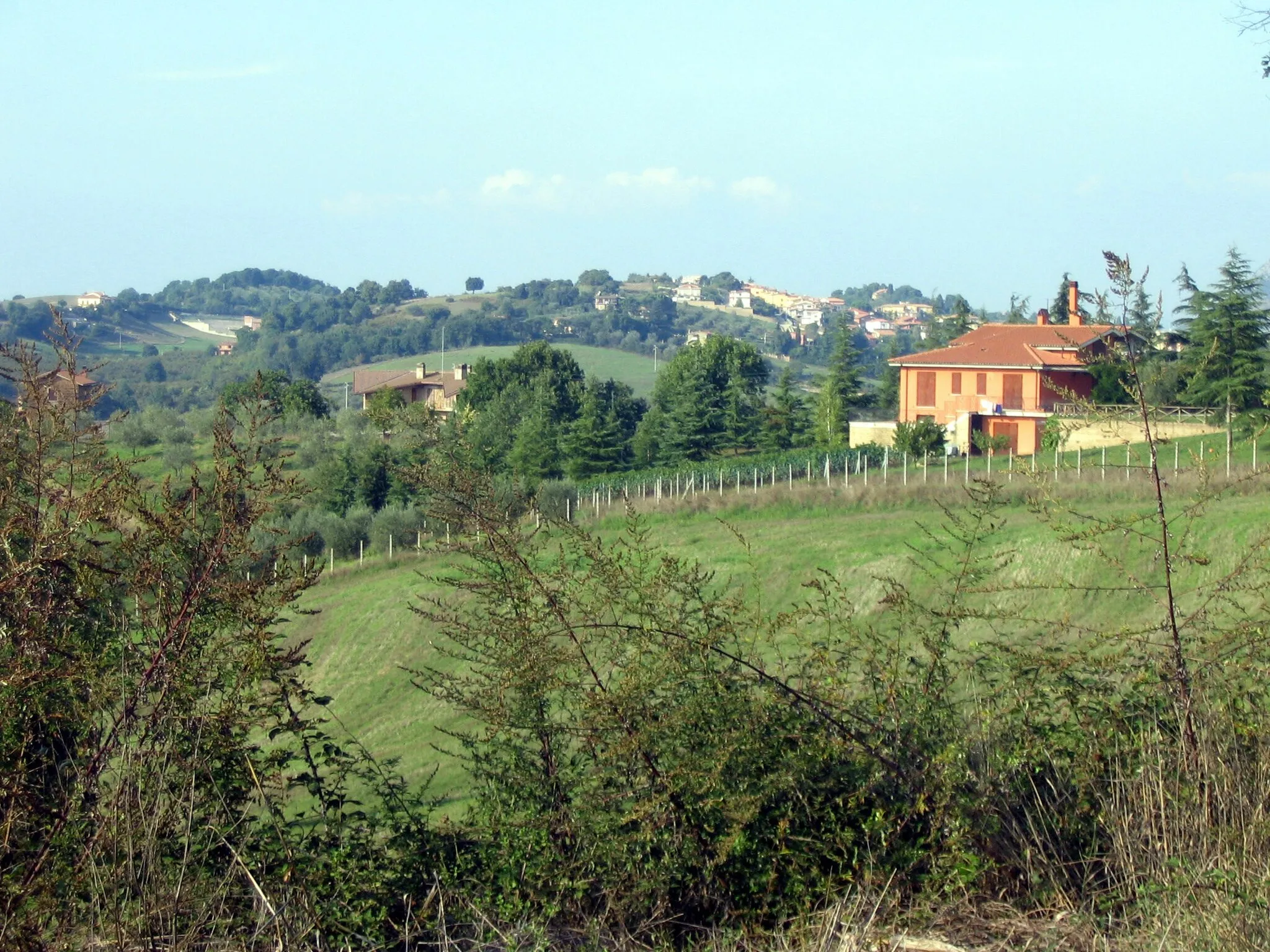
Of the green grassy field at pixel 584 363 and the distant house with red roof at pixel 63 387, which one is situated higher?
the green grassy field at pixel 584 363

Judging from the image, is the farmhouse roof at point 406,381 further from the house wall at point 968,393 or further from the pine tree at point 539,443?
the house wall at point 968,393

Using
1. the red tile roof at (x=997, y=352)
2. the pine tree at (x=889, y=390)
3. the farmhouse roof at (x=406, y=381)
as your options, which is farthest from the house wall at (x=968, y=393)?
the farmhouse roof at (x=406, y=381)

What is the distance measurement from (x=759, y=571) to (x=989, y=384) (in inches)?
1683

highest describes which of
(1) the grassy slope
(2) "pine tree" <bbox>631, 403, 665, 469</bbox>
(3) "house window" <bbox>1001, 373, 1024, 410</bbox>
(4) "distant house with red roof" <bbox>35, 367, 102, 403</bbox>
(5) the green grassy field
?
(5) the green grassy field

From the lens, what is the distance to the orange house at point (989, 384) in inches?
1983

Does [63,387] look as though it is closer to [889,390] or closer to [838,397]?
[838,397]

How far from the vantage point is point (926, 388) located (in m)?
56.4

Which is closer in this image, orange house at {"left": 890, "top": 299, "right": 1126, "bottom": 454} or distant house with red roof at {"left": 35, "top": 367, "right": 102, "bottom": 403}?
distant house with red roof at {"left": 35, "top": 367, "right": 102, "bottom": 403}

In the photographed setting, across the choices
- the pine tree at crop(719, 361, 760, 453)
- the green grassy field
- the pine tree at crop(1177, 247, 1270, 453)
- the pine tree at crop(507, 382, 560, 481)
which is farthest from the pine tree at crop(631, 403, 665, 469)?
the green grassy field

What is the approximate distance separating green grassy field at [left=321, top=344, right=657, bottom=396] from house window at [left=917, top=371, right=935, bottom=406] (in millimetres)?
60613

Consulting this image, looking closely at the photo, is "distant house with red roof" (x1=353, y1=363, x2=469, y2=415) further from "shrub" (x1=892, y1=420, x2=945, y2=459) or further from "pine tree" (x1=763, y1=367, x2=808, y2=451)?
"shrub" (x1=892, y1=420, x2=945, y2=459)

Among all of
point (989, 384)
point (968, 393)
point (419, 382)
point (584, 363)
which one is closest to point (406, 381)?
point (419, 382)

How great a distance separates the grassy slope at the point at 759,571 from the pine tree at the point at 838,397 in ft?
88.1

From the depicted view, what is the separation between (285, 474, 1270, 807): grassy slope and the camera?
647 inches
